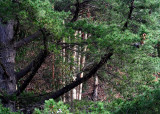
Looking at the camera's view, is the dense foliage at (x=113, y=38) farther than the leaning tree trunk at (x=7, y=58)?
No

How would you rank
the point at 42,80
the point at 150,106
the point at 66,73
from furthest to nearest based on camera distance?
1. the point at 42,80
2. the point at 66,73
3. the point at 150,106

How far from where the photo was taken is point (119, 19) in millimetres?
4340

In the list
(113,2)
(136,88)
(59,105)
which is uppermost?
(113,2)

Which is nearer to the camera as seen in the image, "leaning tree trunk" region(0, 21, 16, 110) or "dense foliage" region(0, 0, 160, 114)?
"dense foliage" region(0, 0, 160, 114)

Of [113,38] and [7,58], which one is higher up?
[113,38]

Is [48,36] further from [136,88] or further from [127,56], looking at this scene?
[136,88]

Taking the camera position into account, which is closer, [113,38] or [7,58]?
[113,38]

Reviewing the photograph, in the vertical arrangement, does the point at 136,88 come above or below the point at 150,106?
below

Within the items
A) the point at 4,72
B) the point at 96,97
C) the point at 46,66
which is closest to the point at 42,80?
the point at 46,66

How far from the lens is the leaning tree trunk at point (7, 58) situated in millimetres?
4371

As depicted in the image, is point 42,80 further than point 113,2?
Yes

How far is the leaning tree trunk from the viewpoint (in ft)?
14.3

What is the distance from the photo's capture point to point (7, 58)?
14.4 feet

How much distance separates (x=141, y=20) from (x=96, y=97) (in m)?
5.75
